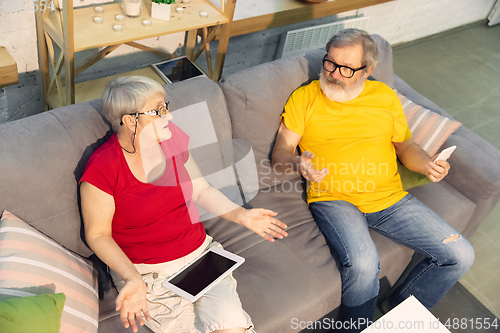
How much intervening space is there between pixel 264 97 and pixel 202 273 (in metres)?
0.82

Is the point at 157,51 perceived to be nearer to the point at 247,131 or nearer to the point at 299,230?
the point at 247,131

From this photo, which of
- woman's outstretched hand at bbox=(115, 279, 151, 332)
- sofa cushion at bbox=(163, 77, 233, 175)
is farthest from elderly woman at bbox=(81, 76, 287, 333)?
sofa cushion at bbox=(163, 77, 233, 175)

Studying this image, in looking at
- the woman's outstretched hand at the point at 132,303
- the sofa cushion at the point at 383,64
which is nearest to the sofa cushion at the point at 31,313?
the woman's outstretched hand at the point at 132,303

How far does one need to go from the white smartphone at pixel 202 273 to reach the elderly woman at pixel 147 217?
0.03m

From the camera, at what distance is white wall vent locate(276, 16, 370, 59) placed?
3207 mm

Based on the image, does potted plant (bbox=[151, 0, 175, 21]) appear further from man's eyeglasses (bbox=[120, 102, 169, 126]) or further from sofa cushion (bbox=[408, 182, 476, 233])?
sofa cushion (bbox=[408, 182, 476, 233])

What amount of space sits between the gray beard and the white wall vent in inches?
54.4

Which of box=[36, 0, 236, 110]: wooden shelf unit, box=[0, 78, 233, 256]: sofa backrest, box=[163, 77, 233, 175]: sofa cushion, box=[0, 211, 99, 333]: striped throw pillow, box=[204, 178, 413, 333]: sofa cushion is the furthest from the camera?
box=[36, 0, 236, 110]: wooden shelf unit

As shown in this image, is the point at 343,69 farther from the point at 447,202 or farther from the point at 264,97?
the point at 447,202

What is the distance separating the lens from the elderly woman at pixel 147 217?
1425mm

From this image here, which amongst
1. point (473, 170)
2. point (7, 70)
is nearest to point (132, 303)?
point (7, 70)

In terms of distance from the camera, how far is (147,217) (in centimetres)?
154

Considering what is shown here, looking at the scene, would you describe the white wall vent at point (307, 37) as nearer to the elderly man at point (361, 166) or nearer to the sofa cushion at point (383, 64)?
the sofa cushion at point (383, 64)

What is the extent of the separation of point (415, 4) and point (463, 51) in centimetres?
76
